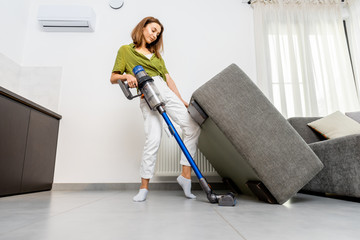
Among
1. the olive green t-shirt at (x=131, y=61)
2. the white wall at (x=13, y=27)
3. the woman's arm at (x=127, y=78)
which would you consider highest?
the white wall at (x=13, y=27)

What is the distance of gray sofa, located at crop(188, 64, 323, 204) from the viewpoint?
1.03 metres

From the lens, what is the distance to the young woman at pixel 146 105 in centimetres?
136

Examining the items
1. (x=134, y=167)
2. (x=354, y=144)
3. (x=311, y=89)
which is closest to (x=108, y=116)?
(x=134, y=167)

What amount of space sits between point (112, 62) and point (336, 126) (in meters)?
2.18

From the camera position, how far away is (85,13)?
7.78 feet

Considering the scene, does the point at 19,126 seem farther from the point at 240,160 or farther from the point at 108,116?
the point at 240,160

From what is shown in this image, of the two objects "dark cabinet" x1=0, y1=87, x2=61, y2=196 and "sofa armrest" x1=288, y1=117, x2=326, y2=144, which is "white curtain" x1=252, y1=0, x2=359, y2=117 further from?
"dark cabinet" x1=0, y1=87, x2=61, y2=196

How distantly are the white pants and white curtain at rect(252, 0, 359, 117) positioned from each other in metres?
1.29

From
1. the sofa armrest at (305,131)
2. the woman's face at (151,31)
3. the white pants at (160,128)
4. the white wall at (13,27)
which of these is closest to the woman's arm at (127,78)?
the white pants at (160,128)

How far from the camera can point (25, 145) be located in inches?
67.7

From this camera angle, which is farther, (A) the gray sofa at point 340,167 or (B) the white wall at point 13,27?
(B) the white wall at point 13,27

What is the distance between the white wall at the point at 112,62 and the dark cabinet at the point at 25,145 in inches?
8.0

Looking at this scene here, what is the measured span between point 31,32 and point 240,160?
2.66 metres

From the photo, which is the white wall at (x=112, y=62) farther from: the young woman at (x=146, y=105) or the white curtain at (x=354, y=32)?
the white curtain at (x=354, y=32)
